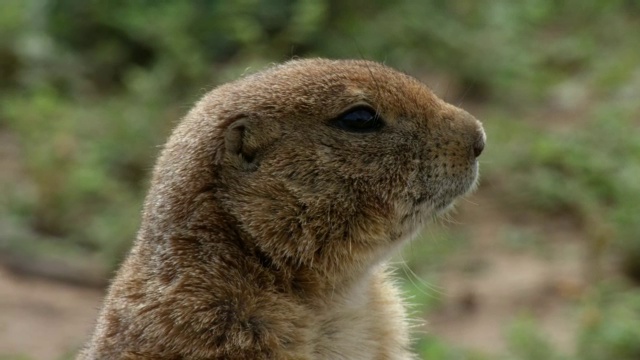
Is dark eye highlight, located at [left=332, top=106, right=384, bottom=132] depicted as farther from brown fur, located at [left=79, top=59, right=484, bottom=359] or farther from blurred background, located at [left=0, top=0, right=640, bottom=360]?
blurred background, located at [left=0, top=0, right=640, bottom=360]

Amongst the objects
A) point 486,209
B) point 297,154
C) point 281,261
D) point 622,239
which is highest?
point 486,209

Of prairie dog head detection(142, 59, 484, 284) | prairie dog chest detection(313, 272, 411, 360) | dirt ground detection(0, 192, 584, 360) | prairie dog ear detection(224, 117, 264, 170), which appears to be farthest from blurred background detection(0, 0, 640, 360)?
prairie dog ear detection(224, 117, 264, 170)

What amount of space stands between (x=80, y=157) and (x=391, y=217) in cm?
520

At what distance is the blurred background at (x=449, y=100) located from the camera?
22.3 ft

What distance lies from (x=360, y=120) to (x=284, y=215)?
43cm

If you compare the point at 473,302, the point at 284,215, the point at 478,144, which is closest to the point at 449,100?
the point at 473,302

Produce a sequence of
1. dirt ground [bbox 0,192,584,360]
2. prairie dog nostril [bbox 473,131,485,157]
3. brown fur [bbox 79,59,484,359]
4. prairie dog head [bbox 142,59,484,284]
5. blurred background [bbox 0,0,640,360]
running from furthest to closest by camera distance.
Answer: blurred background [bbox 0,0,640,360] < dirt ground [bbox 0,192,584,360] < prairie dog nostril [bbox 473,131,485,157] < prairie dog head [bbox 142,59,484,284] < brown fur [bbox 79,59,484,359]

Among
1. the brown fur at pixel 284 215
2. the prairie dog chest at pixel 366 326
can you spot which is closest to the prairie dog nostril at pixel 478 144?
the brown fur at pixel 284 215

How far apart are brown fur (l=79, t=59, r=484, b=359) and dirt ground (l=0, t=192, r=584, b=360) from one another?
2.79 metres

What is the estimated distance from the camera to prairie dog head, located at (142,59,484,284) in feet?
11.8

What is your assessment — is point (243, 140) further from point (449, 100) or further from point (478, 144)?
point (449, 100)

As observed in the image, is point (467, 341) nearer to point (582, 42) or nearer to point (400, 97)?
point (400, 97)

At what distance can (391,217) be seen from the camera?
3.68 metres

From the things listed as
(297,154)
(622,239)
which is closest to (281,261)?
(297,154)
